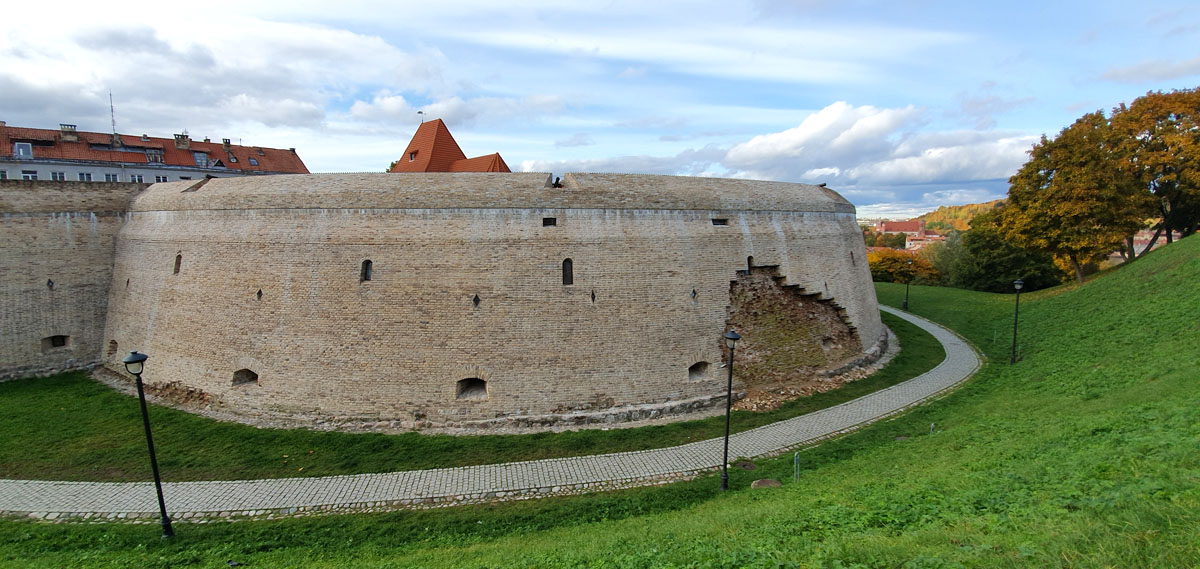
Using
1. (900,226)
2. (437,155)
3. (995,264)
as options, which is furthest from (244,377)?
(900,226)

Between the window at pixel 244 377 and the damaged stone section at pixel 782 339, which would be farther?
the damaged stone section at pixel 782 339

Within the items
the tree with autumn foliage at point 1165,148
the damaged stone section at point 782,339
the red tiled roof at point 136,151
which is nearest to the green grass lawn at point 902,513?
the damaged stone section at point 782,339

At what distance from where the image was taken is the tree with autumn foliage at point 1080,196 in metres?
22.7

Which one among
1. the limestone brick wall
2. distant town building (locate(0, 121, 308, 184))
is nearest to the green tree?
the limestone brick wall

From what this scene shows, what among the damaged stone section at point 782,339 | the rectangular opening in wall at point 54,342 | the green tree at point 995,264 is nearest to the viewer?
the damaged stone section at point 782,339

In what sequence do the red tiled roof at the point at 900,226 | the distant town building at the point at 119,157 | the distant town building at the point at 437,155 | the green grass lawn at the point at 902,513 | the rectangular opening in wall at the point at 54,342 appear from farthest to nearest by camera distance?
the red tiled roof at the point at 900,226 < the distant town building at the point at 119,157 < the distant town building at the point at 437,155 < the rectangular opening in wall at the point at 54,342 < the green grass lawn at the point at 902,513

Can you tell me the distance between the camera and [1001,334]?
21.0m

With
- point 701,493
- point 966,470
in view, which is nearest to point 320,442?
point 701,493

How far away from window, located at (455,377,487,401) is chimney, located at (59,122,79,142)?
1388 inches

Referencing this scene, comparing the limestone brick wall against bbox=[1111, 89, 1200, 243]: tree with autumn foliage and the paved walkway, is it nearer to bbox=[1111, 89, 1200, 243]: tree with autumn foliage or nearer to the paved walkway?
the paved walkway

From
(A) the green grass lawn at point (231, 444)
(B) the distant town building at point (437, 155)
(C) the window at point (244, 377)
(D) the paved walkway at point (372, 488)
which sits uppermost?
(B) the distant town building at point (437, 155)

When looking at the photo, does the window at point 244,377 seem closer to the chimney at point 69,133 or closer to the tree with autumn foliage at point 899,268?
the chimney at point 69,133

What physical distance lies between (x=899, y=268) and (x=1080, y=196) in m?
17.1

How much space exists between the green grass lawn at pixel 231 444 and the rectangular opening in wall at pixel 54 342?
289 centimetres
